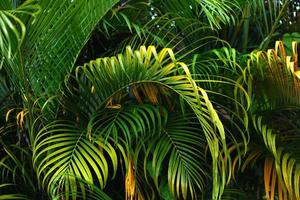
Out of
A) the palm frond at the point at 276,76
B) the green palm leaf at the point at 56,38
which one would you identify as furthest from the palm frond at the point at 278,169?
the green palm leaf at the point at 56,38

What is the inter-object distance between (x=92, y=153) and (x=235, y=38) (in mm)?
1248

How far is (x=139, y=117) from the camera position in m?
1.98

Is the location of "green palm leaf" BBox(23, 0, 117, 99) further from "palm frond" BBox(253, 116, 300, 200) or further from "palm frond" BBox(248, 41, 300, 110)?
"palm frond" BBox(253, 116, 300, 200)

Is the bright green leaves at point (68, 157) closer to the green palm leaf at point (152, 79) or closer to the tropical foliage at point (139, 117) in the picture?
the tropical foliage at point (139, 117)

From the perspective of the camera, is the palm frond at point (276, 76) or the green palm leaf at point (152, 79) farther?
the palm frond at point (276, 76)

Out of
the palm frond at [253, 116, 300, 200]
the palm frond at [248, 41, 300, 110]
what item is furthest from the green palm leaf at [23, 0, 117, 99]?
the palm frond at [253, 116, 300, 200]

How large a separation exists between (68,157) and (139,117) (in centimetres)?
32

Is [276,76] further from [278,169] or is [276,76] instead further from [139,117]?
[139,117]

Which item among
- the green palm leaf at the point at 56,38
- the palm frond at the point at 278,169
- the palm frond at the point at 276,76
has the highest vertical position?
the green palm leaf at the point at 56,38

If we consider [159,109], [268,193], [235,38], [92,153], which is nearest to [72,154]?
[92,153]

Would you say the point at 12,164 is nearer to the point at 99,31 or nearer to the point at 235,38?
the point at 99,31

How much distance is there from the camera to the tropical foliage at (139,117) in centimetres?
188

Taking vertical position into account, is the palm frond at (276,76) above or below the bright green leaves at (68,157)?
above

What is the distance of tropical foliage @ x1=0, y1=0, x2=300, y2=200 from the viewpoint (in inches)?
74.1
